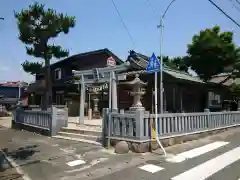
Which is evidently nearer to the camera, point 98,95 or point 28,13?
point 28,13

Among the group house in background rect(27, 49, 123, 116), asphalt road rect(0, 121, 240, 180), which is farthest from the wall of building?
asphalt road rect(0, 121, 240, 180)

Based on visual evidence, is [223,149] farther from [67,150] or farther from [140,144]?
[67,150]

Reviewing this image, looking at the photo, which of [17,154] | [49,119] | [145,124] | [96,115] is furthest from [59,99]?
[145,124]

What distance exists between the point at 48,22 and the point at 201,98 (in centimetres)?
1385

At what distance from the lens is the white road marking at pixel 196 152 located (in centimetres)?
735

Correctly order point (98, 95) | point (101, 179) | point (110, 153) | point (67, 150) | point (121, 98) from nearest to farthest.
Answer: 1. point (101, 179)
2. point (110, 153)
3. point (67, 150)
4. point (121, 98)
5. point (98, 95)

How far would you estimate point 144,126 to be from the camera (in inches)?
330

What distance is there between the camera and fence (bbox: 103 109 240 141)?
27.3ft

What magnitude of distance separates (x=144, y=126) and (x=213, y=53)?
1406 centimetres

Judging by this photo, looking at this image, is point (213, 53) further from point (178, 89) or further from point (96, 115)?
point (96, 115)

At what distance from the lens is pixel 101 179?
570 cm

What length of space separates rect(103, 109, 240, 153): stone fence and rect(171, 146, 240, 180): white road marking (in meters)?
2.08

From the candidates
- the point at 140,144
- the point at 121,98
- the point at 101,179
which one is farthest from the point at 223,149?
the point at 121,98

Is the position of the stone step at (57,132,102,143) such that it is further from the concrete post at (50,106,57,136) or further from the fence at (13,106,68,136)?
the fence at (13,106,68,136)
